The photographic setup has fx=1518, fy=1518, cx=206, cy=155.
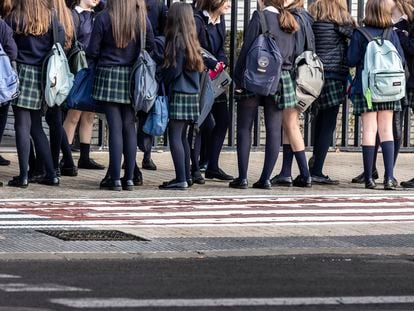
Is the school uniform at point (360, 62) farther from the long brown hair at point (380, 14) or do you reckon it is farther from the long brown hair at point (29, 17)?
the long brown hair at point (29, 17)

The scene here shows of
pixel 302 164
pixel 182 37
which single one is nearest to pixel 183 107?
pixel 182 37

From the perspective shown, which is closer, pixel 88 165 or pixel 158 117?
pixel 158 117

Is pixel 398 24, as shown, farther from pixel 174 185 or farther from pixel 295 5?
pixel 174 185

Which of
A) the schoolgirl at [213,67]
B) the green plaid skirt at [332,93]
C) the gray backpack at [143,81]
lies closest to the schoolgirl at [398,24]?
the green plaid skirt at [332,93]

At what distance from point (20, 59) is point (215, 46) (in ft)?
7.17

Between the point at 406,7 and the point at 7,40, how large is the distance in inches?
164

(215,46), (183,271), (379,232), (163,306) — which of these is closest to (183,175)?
(215,46)

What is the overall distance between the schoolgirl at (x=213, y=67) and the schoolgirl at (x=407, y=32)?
1.78m

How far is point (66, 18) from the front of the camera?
14992 mm

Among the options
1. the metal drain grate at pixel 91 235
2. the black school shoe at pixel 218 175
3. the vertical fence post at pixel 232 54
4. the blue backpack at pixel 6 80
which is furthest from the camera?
the vertical fence post at pixel 232 54

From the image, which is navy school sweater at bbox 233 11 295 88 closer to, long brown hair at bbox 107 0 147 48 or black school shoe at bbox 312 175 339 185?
long brown hair at bbox 107 0 147 48

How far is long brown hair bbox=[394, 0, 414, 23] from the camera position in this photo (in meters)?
15.4

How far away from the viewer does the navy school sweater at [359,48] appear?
15.1m

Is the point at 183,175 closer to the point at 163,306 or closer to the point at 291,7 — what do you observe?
the point at 291,7
